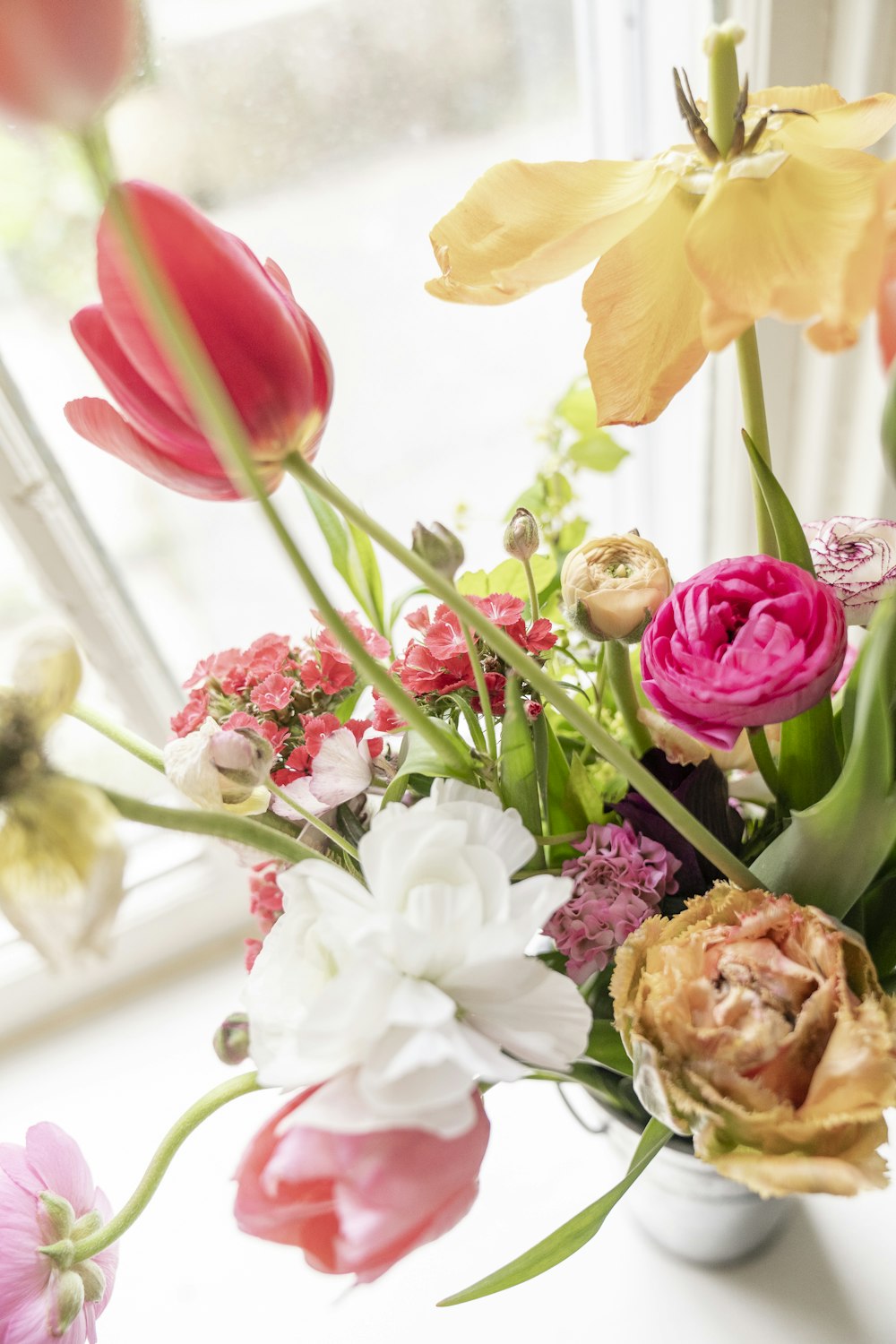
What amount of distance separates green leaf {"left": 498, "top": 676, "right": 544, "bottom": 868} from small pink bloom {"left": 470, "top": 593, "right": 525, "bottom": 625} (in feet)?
0.09

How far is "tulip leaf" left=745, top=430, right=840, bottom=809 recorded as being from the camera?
344 mm

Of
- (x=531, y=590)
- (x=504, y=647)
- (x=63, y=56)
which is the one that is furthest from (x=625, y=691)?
(x=63, y=56)

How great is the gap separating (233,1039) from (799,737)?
24cm

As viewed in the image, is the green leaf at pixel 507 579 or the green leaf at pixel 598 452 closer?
the green leaf at pixel 507 579

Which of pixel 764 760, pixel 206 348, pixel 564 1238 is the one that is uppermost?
pixel 206 348

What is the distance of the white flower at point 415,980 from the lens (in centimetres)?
22

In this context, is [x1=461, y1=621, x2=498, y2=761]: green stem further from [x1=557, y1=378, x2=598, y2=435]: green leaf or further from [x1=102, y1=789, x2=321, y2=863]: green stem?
[x1=557, y1=378, x2=598, y2=435]: green leaf

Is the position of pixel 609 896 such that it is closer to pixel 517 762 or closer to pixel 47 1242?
pixel 517 762

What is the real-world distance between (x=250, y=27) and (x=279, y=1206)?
26.1 inches

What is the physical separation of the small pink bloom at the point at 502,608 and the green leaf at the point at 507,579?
7 centimetres

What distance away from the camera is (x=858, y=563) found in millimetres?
352

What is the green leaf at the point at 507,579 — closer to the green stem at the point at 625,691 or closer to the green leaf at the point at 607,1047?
the green stem at the point at 625,691

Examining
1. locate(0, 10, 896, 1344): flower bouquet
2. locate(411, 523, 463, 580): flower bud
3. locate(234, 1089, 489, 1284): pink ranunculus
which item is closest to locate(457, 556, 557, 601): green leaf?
locate(0, 10, 896, 1344): flower bouquet

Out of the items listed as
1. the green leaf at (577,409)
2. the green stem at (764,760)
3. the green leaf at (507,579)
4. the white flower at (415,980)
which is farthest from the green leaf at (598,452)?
the white flower at (415,980)
